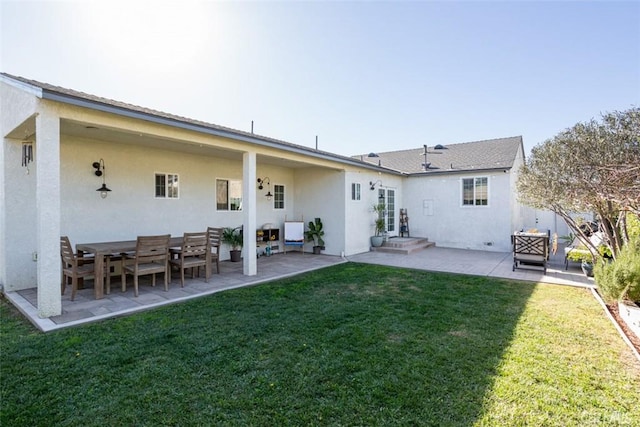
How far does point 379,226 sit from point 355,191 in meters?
2.00

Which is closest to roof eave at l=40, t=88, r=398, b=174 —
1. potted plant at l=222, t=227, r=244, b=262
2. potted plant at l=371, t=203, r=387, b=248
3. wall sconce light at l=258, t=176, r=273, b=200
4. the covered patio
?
wall sconce light at l=258, t=176, r=273, b=200

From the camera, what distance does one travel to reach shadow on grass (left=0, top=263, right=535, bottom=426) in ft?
8.35

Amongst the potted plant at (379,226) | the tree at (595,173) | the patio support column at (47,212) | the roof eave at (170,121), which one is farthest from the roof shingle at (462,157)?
the patio support column at (47,212)

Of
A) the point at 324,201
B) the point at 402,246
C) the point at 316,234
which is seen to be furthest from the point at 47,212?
the point at 402,246

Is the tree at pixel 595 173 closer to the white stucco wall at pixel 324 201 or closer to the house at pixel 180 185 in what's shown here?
the house at pixel 180 185

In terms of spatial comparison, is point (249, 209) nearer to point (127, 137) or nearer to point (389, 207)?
point (127, 137)

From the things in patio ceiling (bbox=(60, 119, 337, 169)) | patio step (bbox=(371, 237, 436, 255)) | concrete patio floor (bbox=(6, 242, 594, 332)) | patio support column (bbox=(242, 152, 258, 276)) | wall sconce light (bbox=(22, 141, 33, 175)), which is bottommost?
concrete patio floor (bbox=(6, 242, 594, 332))

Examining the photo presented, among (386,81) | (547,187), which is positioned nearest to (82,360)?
(547,187)

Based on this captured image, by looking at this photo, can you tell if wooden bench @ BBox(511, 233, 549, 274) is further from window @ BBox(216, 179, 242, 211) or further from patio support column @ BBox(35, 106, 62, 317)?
patio support column @ BBox(35, 106, 62, 317)

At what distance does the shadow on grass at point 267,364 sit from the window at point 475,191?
7.98 m

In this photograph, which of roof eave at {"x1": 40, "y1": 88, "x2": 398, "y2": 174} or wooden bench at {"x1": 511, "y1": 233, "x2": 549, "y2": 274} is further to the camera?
wooden bench at {"x1": 511, "y1": 233, "x2": 549, "y2": 274}

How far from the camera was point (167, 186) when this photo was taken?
8547mm

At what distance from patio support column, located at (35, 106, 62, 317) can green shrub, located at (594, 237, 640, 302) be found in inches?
339

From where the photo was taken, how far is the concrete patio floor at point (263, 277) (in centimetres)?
501
